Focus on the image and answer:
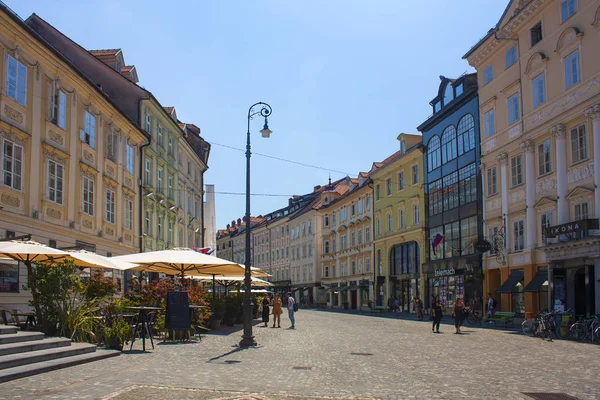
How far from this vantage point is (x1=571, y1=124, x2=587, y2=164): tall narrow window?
29925 millimetres

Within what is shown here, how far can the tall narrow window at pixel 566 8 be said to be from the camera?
31141 mm

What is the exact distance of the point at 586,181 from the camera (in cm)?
2958

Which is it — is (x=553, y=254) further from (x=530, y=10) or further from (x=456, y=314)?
(x=530, y=10)

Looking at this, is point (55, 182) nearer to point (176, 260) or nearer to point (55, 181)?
point (55, 181)

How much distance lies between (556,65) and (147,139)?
876 inches

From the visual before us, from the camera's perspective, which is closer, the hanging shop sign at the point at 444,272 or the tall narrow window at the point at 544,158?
the tall narrow window at the point at 544,158

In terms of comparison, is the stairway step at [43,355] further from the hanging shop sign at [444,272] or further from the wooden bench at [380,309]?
the wooden bench at [380,309]

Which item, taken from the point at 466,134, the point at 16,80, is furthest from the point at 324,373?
the point at 466,134

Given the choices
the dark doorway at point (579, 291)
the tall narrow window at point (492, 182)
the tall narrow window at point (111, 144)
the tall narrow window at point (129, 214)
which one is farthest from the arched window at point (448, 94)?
the tall narrow window at point (111, 144)

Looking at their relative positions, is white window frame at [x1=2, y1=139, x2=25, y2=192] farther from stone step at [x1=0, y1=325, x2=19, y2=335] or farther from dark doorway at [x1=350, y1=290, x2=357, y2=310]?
dark doorway at [x1=350, y1=290, x2=357, y2=310]

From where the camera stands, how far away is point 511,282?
3581 cm

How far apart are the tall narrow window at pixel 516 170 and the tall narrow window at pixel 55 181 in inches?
932

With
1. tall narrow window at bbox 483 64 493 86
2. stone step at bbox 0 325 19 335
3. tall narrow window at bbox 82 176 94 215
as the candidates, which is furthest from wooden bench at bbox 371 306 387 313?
stone step at bbox 0 325 19 335

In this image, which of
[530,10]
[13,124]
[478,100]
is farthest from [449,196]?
[13,124]
